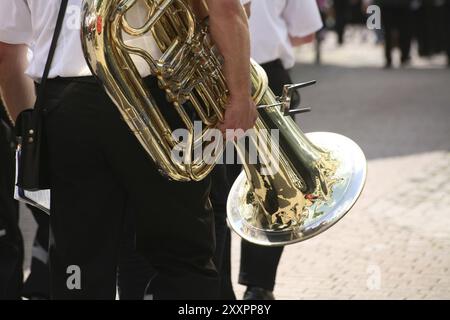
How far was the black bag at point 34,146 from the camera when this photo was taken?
330 cm

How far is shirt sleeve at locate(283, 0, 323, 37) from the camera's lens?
5000 mm

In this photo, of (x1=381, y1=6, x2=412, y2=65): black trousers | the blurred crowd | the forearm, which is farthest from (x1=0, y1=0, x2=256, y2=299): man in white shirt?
(x1=381, y1=6, x2=412, y2=65): black trousers

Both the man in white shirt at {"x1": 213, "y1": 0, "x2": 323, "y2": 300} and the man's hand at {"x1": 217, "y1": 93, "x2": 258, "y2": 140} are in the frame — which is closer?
the man's hand at {"x1": 217, "y1": 93, "x2": 258, "y2": 140}

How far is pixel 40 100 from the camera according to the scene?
10.8 feet

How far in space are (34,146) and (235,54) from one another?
0.69 m

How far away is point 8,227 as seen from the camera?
14.2 ft

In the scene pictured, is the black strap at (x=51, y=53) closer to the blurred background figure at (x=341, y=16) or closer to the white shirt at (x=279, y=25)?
the white shirt at (x=279, y=25)

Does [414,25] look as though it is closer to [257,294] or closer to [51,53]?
[257,294]

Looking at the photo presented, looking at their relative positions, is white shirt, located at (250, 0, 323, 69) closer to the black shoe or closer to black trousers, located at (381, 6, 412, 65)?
the black shoe

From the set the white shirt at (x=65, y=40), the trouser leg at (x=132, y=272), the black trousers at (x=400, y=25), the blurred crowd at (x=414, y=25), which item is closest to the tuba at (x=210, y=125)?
the white shirt at (x=65, y=40)

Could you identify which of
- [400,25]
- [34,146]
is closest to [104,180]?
[34,146]

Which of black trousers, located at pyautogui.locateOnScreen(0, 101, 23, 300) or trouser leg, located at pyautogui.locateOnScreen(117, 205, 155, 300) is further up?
black trousers, located at pyautogui.locateOnScreen(0, 101, 23, 300)

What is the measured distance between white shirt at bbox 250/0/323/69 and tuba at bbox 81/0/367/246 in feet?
2.95

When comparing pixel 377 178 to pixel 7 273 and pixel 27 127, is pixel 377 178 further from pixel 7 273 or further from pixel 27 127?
pixel 27 127
